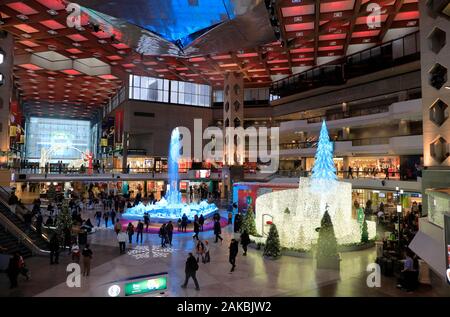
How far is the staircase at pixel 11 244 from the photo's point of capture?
43.5ft

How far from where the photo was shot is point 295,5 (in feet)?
69.3

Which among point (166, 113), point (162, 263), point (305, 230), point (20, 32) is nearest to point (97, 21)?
point (20, 32)

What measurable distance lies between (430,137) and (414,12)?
10.8 metres

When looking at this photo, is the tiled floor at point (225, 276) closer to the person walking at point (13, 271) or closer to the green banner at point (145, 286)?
the person walking at point (13, 271)

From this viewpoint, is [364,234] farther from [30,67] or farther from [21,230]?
[30,67]

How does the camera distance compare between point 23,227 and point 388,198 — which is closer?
point 23,227

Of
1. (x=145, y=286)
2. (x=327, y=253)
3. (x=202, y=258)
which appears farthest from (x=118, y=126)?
(x=145, y=286)

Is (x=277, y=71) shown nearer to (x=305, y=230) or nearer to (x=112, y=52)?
(x=112, y=52)

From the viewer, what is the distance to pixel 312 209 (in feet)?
49.6

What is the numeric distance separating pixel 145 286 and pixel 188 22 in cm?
1632

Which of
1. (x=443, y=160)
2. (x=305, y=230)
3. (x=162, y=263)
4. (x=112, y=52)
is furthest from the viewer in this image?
(x=112, y=52)

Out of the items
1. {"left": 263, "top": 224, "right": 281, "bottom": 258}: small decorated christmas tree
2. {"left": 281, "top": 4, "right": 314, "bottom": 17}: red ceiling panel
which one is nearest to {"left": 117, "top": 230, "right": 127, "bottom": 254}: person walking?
{"left": 263, "top": 224, "right": 281, "bottom": 258}: small decorated christmas tree

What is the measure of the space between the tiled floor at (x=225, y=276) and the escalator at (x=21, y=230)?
120cm

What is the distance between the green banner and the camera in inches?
290
